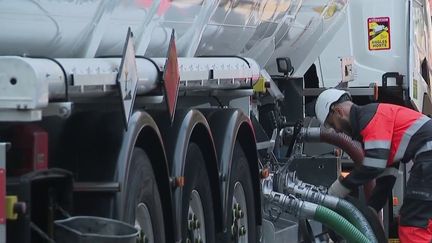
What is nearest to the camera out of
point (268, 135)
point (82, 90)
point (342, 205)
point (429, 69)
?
point (82, 90)

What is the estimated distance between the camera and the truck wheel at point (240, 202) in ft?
21.6

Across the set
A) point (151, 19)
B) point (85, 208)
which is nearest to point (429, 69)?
point (151, 19)

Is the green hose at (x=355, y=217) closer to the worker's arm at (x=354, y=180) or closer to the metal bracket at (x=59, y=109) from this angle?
the worker's arm at (x=354, y=180)

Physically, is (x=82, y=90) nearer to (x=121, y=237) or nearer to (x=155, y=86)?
(x=121, y=237)

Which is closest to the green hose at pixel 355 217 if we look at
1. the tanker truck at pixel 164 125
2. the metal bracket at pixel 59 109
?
the tanker truck at pixel 164 125

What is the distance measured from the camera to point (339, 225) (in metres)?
7.65

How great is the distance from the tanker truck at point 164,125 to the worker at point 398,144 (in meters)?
0.51

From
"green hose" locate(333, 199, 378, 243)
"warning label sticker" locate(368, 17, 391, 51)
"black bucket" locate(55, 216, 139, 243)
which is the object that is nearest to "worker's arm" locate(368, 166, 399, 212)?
"green hose" locate(333, 199, 378, 243)

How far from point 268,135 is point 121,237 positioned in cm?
535

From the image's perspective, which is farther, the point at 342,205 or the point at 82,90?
the point at 342,205

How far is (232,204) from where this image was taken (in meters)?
6.61

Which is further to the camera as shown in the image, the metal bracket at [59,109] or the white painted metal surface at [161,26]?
the white painted metal surface at [161,26]

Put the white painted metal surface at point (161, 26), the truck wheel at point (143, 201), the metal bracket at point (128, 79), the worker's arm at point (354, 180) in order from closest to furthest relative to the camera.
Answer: the white painted metal surface at point (161, 26)
the metal bracket at point (128, 79)
the truck wheel at point (143, 201)
the worker's arm at point (354, 180)

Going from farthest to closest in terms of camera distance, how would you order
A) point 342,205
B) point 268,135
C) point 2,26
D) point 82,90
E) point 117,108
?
point 268,135 → point 342,205 → point 117,108 → point 82,90 → point 2,26
